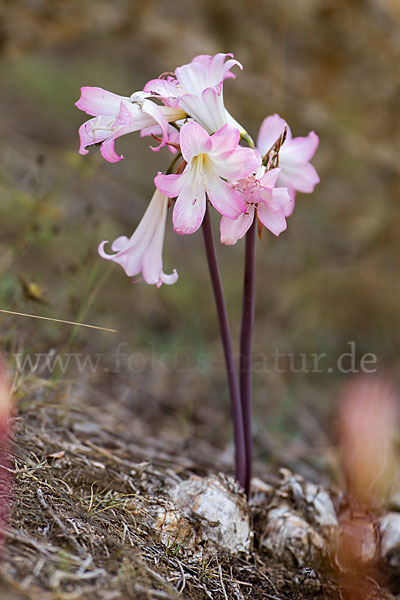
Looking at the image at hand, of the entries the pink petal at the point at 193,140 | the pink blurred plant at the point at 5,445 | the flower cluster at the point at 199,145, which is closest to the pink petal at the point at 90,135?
the flower cluster at the point at 199,145

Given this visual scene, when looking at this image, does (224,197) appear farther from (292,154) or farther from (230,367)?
(230,367)

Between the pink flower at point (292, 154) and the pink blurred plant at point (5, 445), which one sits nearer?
the pink blurred plant at point (5, 445)

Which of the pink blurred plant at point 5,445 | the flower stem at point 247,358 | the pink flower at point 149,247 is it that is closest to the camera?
the pink blurred plant at point 5,445

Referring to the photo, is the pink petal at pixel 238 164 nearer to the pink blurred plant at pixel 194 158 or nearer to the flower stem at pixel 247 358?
the pink blurred plant at pixel 194 158

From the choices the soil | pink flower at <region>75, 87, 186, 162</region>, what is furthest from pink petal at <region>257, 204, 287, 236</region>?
the soil

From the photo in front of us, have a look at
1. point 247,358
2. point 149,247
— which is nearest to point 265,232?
point 247,358

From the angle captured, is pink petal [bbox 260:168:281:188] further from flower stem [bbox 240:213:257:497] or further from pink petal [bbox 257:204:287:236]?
flower stem [bbox 240:213:257:497]

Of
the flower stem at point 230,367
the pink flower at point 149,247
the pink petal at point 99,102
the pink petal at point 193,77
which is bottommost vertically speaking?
the flower stem at point 230,367
